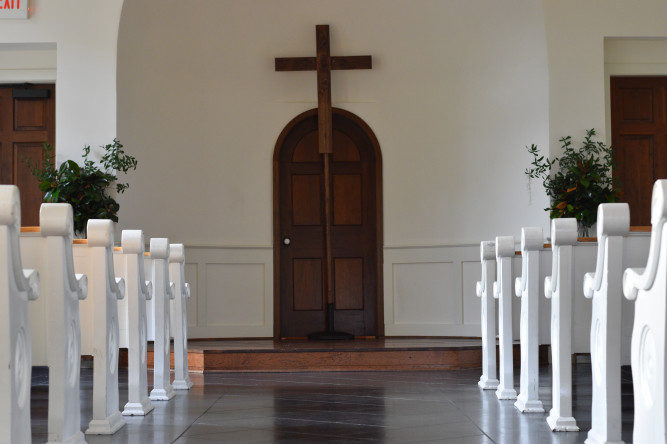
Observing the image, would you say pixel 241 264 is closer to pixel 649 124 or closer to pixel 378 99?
pixel 378 99

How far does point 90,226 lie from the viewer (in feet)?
11.3

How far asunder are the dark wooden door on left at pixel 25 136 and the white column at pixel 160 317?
3.42 meters

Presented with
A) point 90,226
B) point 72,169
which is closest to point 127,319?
point 90,226

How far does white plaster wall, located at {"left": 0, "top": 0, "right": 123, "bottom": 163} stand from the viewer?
707 centimetres

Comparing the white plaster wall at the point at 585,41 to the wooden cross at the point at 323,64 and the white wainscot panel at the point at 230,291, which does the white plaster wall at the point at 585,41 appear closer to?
the wooden cross at the point at 323,64

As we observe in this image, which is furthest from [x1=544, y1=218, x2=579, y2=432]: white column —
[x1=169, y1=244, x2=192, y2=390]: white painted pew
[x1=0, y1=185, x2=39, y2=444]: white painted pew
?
[x1=169, y1=244, x2=192, y2=390]: white painted pew

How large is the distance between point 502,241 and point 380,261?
3.56 meters

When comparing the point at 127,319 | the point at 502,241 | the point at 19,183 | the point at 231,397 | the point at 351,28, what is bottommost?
the point at 231,397

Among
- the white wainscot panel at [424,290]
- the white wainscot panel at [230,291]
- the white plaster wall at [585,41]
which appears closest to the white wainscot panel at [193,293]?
the white wainscot panel at [230,291]

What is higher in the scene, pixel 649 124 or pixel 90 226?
pixel 649 124

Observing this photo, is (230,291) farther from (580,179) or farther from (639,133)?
(639,133)

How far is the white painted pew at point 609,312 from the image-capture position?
9.03ft

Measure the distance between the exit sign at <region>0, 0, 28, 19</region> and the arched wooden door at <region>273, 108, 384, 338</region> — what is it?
2397 millimetres

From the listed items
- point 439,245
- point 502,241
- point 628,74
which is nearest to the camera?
point 502,241
